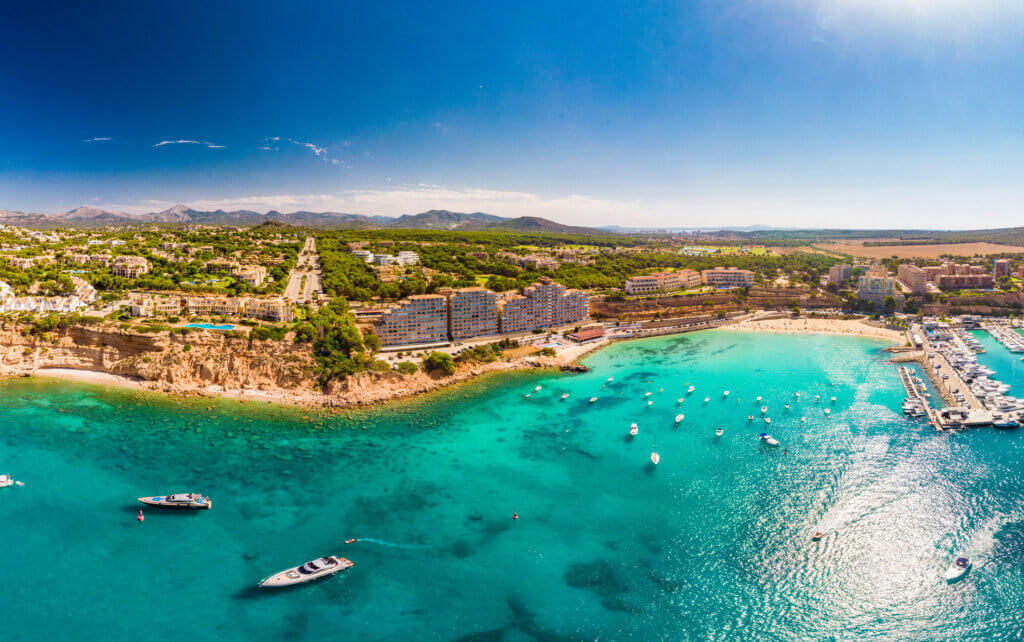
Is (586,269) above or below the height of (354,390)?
above

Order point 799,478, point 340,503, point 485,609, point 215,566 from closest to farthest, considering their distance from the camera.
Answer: point 485,609
point 215,566
point 340,503
point 799,478

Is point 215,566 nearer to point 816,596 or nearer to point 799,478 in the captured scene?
point 816,596

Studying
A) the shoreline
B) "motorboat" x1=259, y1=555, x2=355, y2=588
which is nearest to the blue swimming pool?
the shoreline

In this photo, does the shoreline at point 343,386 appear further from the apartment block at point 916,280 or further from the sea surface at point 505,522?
the apartment block at point 916,280

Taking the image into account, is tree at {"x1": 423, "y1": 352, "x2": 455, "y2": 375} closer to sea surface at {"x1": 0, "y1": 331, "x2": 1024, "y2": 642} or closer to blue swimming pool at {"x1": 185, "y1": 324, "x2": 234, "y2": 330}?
sea surface at {"x1": 0, "y1": 331, "x2": 1024, "y2": 642}

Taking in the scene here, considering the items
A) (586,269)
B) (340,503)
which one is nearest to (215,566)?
(340,503)

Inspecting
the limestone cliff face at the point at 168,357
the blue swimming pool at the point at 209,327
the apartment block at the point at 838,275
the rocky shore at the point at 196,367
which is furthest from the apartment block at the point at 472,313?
the apartment block at the point at 838,275
